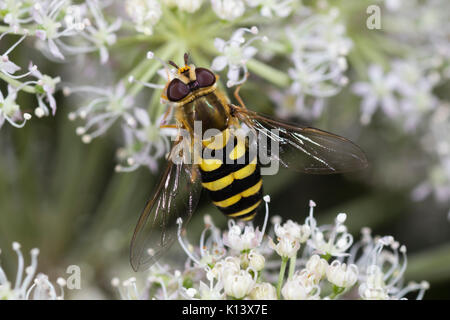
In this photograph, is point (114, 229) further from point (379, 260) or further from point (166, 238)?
point (379, 260)

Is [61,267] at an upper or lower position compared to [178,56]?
lower

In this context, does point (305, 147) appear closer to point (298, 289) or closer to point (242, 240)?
point (242, 240)

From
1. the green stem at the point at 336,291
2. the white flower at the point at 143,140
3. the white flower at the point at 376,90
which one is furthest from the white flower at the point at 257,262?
the white flower at the point at 376,90

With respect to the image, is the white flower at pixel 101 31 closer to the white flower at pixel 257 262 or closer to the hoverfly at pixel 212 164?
the hoverfly at pixel 212 164

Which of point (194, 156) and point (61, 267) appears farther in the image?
point (61, 267)

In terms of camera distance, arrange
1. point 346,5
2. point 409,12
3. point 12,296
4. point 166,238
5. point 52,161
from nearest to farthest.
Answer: point 166,238
point 12,296
point 346,5
point 409,12
point 52,161

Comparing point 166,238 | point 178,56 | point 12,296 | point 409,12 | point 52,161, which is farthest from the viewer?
point 52,161

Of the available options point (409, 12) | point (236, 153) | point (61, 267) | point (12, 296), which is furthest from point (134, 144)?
point (409, 12)

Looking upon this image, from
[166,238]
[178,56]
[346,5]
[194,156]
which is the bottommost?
[166,238]
